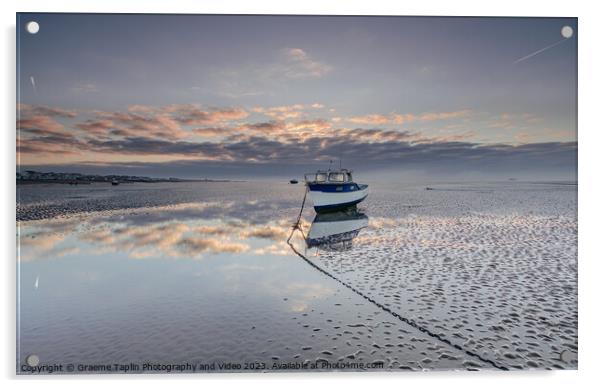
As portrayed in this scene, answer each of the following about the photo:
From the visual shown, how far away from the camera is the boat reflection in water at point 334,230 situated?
10657 millimetres

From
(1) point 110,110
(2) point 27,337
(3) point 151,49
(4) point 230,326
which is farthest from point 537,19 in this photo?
(2) point 27,337

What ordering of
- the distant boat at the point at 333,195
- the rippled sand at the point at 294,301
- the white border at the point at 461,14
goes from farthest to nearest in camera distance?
the distant boat at the point at 333,195, the white border at the point at 461,14, the rippled sand at the point at 294,301

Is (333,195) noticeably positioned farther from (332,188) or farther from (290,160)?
(290,160)

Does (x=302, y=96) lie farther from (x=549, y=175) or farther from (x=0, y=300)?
(x=0, y=300)

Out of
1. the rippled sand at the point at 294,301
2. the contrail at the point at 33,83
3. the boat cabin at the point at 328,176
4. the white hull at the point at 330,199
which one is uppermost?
the contrail at the point at 33,83

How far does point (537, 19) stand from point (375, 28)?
3148 millimetres

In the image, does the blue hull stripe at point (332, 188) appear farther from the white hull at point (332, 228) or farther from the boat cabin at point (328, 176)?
the white hull at point (332, 228)

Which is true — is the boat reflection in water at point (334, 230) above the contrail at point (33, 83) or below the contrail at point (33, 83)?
below

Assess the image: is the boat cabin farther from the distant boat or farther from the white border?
the white border

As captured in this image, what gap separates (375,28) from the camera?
5.95 metres

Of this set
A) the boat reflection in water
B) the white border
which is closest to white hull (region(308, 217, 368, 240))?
the boat reflection in water

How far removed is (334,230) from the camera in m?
13.5

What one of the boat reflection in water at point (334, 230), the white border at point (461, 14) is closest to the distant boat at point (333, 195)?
the boat reflection in water at point (334, 230)

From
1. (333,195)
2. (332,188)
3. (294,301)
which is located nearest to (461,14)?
(294,301)
